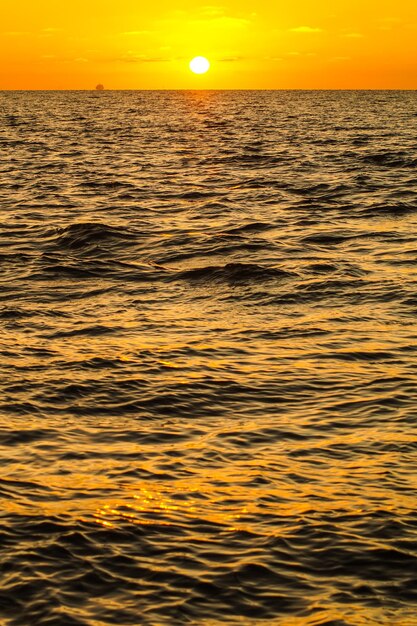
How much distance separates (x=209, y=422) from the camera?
10.9m

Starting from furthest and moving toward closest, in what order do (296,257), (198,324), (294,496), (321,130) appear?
(321,130) → (296,257) → (198,324) → (294,496)

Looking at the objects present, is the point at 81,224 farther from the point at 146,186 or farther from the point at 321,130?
the point at 321,130

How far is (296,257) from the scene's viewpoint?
20.9m

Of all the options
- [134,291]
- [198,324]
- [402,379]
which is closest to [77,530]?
[402,379]

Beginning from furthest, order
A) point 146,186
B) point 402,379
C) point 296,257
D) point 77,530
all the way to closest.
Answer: point 146,186 < point 296,257 < point 402,379 < point 77,530

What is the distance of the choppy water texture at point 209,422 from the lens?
24.0ft

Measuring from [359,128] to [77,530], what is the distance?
7026cm

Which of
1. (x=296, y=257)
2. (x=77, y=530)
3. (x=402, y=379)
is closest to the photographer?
(x=77, y=530)

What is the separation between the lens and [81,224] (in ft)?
82.4

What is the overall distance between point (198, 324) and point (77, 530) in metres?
7.16

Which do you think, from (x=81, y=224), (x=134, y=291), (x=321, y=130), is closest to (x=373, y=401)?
(x=134, y=291)

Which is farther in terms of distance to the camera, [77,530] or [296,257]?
[296,257]

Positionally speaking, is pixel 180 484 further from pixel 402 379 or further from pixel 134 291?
pixel 134 291

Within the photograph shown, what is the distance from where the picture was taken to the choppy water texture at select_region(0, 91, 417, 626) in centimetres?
732
